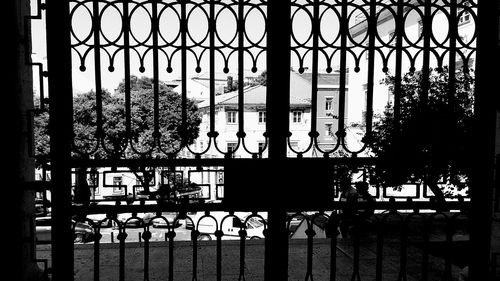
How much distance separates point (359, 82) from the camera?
8.36 m

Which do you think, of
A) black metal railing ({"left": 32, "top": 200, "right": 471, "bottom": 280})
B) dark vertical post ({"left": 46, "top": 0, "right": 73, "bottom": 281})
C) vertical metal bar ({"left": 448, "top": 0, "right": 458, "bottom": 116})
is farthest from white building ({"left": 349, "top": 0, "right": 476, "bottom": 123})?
dark vertical post ({"left": 46, "top": 0, "right": 73, "bottom": 281})

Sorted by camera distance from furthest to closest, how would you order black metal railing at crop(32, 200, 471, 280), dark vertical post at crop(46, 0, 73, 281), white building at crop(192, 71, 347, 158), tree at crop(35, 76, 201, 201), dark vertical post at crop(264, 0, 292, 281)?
1. white building at crop(192, 71, 347, 158)
2. tree at crop(35, 76, 201, 201)
3. black metal railing at crop(32, 200, 471, 280)
4. dark vertical post at crop(264, 0, 292, 281)
5. dark vertical post at crop(46, 0, 73, 281)

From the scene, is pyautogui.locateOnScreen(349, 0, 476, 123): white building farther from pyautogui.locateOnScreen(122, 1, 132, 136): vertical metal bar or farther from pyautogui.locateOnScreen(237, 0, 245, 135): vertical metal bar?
pyautogui.locateOnScreen(122, 1, 132, 136): vertical metal bar

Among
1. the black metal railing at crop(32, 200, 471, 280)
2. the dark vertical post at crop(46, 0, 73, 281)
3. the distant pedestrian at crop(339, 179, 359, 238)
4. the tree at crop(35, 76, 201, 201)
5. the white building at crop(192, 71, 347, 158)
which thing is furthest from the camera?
the white building at crop(192, 71, 347, 158)

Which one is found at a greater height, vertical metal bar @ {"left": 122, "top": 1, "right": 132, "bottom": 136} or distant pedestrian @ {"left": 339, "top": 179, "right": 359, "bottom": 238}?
vertical metal bar @ {"left": 122, "top": 1, "right": 132, "bottom": 136}

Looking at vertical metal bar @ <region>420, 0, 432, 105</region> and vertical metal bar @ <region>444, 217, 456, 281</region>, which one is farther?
vertical metal bar @ <region>444, 217, 456, 281</region>

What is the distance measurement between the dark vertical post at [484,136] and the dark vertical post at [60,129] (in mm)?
2843

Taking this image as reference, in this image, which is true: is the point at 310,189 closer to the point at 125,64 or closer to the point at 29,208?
the point at 125,64

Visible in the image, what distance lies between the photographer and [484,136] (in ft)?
10.2

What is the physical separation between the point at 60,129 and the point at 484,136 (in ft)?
9.63

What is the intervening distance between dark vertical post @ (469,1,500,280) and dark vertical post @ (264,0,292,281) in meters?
1.37

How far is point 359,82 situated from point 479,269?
220 inches

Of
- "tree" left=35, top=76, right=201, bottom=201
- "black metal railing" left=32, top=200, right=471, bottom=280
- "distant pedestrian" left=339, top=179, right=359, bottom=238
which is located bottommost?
"black metal railing" left=32, top=200, right=471, bottom=280

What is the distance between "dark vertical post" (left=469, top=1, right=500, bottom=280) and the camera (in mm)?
3086
